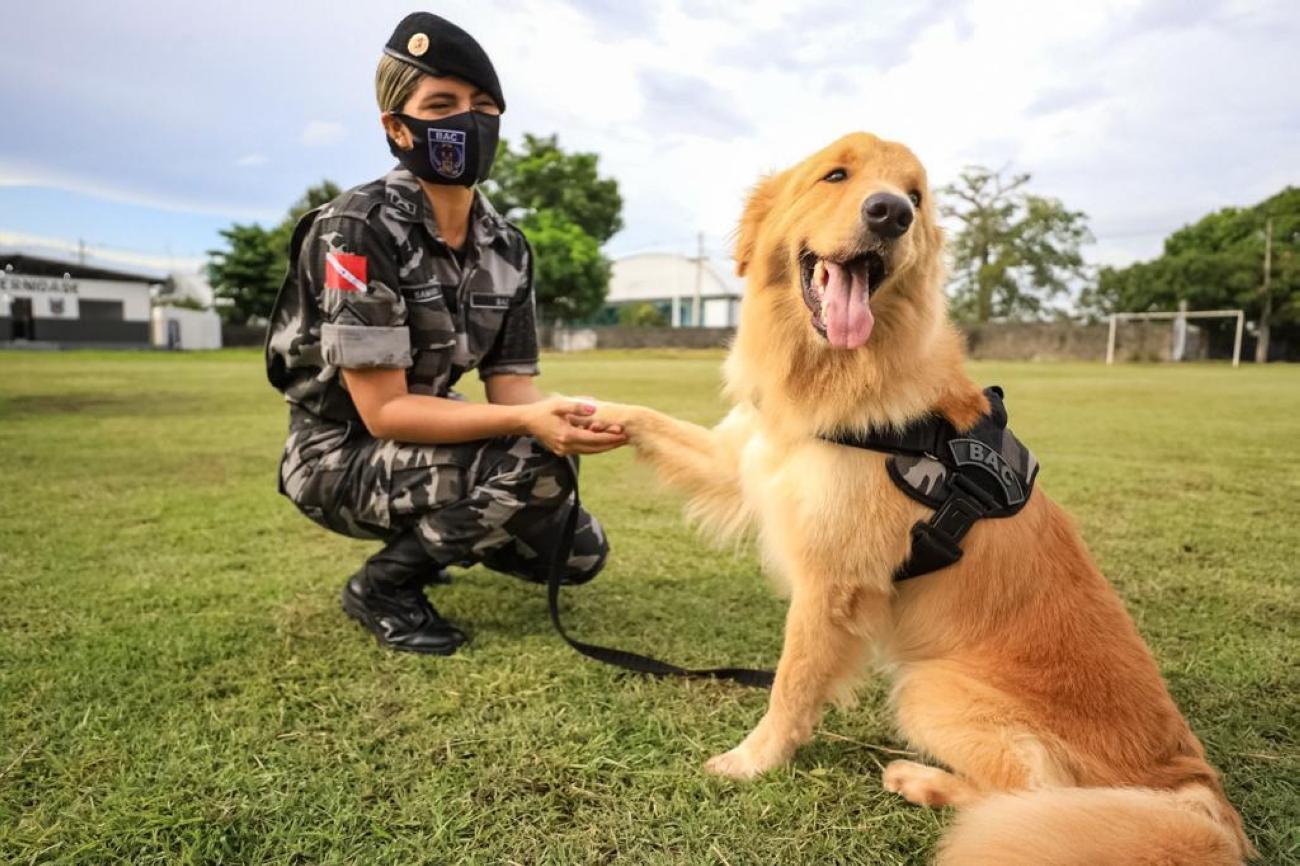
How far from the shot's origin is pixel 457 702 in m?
2.22

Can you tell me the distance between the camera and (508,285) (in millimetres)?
2951

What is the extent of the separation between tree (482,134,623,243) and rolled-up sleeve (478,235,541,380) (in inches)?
1672

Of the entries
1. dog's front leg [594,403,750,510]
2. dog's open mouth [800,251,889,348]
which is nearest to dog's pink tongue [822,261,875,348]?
dog's open mouth [800,251,889,348]

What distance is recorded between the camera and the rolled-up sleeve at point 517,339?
3045 millimetres

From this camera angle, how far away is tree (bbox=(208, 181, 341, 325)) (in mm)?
44625

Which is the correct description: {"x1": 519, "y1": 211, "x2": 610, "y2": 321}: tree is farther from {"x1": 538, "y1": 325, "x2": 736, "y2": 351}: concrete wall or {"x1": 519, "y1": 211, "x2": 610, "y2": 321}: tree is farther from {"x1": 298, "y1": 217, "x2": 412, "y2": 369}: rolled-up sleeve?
{"x1": 298, "y1": 217, "x2": 412, "y2": 369}: rolled-up sleeve

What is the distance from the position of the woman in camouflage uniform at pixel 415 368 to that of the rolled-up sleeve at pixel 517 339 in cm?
11

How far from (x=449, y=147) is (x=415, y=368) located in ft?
2.60

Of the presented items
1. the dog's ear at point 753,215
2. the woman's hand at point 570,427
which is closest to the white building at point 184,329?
the woman's hand at point 570,427

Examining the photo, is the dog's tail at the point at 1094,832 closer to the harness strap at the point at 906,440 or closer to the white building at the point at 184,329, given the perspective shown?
the harness strap at the point at 906,440

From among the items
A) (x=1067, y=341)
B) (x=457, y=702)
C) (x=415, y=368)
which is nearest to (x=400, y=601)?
(x=457, y=702)

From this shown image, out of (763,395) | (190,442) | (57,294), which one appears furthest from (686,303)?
(763,395)

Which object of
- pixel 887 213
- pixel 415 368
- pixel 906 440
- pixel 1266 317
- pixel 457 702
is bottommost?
pixel 457 702

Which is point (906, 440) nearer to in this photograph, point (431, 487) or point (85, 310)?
point (431, 487)
